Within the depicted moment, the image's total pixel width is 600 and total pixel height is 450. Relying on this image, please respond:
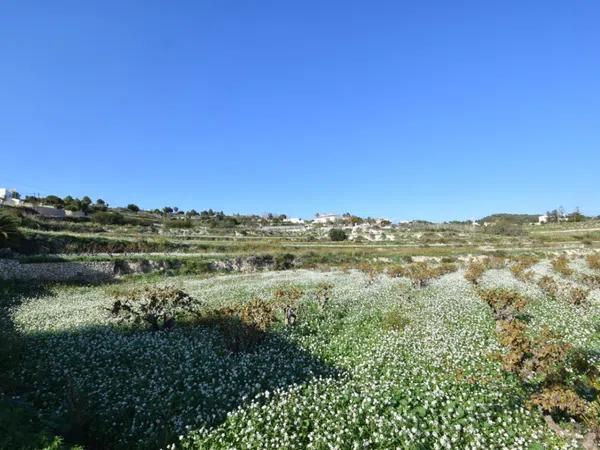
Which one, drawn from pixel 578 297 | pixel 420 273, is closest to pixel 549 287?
pixel 578 297

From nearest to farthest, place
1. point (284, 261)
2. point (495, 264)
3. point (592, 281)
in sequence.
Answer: point (592, 281), point (495, 264), point (284, 261)

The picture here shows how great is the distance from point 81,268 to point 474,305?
31258 millimetres

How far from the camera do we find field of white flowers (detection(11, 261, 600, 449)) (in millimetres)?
7434

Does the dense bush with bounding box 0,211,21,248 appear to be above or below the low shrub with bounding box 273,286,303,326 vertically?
above

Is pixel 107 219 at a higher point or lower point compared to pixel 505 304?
higher

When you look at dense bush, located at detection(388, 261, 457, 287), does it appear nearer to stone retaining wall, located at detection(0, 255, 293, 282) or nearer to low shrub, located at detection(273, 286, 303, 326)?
low shrub, located at detection(273, 286, 303, 326)

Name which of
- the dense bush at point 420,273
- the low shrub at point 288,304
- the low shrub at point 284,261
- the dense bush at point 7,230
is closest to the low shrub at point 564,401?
the low shrub at point 288,304

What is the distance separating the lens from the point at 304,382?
9.45 metres

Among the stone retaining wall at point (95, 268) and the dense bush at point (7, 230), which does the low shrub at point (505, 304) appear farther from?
the dense bush at point (7, 230)

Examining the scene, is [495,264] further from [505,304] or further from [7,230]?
[7,230]

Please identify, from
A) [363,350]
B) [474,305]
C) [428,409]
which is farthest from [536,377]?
[474,305]

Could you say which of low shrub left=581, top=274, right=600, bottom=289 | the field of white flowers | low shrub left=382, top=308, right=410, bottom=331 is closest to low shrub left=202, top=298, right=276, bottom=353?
the field of white flowers

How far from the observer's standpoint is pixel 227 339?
12.9 m

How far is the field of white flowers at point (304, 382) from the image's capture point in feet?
24.4
